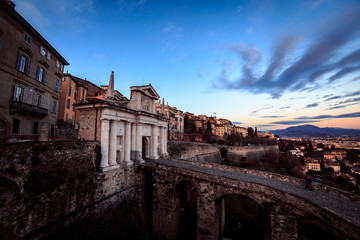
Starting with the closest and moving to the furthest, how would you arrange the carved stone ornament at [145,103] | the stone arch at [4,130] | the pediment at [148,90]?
the stone arch at [4,130] → the pediment at [148,90] → the carved stone ornament at [145,103]

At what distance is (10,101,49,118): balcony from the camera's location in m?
14.1

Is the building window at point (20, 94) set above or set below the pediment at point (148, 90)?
below

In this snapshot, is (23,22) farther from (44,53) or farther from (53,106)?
(53,106)

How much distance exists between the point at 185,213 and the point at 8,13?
85.8ft

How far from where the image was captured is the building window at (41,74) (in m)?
16.9

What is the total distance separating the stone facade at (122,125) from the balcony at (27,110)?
17.8 ft

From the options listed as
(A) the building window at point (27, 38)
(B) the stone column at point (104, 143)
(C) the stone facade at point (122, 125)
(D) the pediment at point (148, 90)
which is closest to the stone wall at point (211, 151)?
(C) the stone facade at point (122, 125)

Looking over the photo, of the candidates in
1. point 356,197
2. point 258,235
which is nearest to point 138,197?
point 258,235

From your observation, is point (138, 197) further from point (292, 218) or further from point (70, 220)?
point (292, 218)

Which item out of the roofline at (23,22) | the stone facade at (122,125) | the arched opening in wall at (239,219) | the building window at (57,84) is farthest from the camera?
the building window at (57,84)

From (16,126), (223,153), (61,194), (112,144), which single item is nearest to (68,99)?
(16,126)

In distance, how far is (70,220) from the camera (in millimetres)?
9656

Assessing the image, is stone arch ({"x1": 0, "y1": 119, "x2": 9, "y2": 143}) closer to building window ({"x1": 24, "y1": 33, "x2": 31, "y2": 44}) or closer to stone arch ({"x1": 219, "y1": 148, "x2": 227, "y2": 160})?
building window ({"x1": 24, "y1": 33, "x2": 31, "y2": 44})

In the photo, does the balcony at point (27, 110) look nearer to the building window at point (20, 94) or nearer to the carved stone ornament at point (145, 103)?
the building window at point (20, 94)
